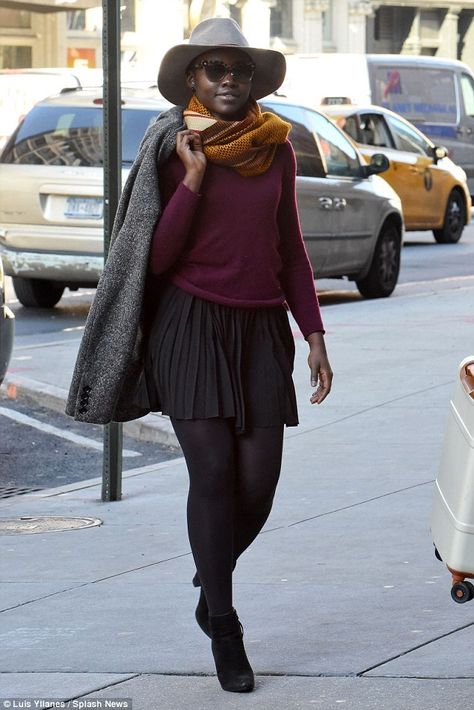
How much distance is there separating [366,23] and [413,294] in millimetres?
33823

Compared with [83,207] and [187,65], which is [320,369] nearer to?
[187,65]

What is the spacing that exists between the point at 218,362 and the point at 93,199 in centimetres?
927

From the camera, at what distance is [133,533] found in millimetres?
6359

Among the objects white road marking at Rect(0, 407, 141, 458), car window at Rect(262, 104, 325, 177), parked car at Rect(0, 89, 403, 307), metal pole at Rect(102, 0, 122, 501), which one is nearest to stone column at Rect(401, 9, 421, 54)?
parked car at Rect(0, 89, 403, 307)

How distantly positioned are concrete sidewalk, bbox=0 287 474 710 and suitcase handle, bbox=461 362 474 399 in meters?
0.75

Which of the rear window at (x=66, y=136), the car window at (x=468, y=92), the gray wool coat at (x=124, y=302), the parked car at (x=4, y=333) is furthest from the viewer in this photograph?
the car window at (x=468, y=92)

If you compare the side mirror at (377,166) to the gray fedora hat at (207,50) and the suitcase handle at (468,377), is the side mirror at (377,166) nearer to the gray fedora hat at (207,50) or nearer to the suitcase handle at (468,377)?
the gray fedora hat at (207,50)

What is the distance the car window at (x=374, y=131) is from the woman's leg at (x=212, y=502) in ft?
57.8

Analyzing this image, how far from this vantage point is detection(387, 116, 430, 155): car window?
21.7 meters

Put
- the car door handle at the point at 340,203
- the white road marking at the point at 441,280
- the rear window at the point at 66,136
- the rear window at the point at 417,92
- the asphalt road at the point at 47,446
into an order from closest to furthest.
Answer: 1. the asphalt road at the point at 47,446
2. the rear window at the point at 66,136
3. the car door handle at the point at 340,203
4. the white road marking at the point at 441,280
5. the rear window at the point at 417,92

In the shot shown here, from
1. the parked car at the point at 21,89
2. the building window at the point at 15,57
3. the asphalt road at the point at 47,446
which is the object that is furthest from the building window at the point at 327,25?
the asphalt road at the point at 47,446

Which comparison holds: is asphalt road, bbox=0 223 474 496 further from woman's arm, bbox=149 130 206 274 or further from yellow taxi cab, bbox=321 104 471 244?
yellow taxi cab, bbox=321 104 471 244

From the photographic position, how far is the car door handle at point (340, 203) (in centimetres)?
1473

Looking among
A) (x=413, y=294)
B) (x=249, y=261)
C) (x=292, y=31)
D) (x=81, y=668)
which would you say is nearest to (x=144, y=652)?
(x=81, y=668)
